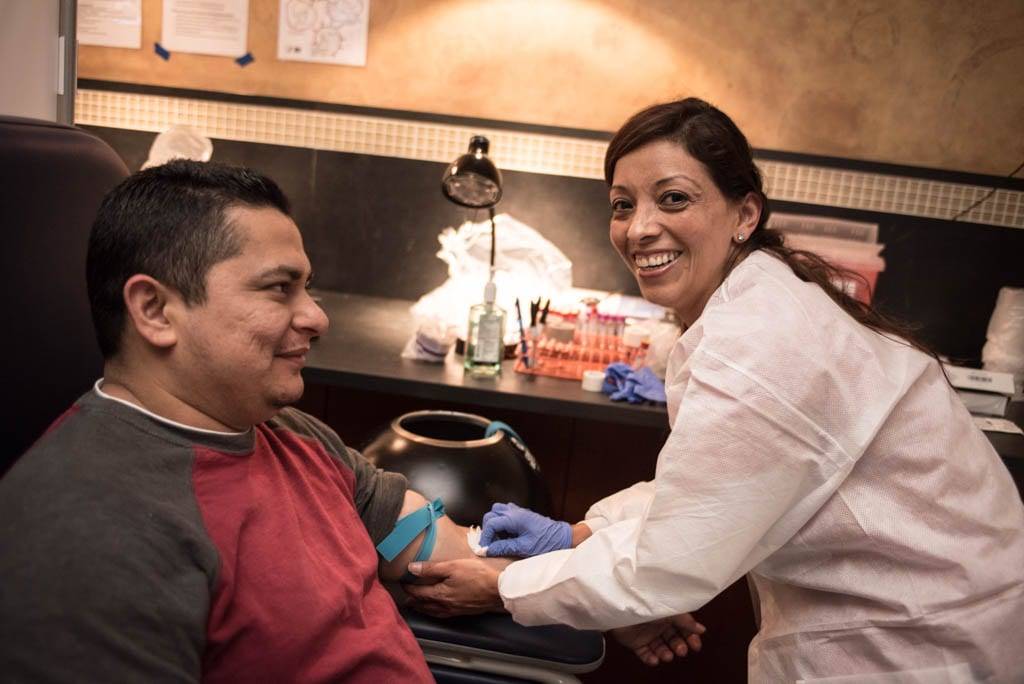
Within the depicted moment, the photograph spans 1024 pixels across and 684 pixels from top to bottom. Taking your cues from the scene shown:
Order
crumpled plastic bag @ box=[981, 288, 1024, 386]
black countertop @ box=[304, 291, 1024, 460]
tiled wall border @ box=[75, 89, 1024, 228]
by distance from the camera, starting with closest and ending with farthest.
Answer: black countertop @ box=[304, 291, 1024, 460], crumpled plastic bag @ box=[981, 288, 1024, 386], tiled wall border @ box=[75, 89, 1024, 228]

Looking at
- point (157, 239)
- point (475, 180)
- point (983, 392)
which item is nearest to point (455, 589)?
point (157, 239)

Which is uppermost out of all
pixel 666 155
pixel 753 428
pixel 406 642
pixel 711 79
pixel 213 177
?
pixel 711 79

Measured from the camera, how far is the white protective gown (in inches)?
48.1

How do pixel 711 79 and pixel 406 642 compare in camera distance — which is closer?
pixel 406 642

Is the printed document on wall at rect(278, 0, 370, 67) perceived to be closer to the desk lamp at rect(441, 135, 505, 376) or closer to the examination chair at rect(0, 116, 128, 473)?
the desk lamp at rect(441, 135, 505, 376)

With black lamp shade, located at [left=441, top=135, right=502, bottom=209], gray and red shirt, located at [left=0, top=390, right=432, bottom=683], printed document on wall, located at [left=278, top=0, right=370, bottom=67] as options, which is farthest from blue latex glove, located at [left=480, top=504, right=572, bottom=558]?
printed document on wall, located at [left=278, top=0, right=370, bottom=67]

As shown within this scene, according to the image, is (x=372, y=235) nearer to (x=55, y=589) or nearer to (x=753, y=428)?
(x=753, y=428)

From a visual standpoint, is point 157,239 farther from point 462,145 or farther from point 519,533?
point 462,145

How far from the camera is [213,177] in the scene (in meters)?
1.16

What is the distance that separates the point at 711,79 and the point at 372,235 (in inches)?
47.2

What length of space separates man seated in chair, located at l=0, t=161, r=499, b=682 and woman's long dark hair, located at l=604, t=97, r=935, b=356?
2.15 ft

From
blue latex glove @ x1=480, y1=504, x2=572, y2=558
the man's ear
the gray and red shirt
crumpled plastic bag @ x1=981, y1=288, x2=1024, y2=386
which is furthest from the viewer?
crumpled plastic bag @ x1=981, y1=288, x2=1024, y2=386

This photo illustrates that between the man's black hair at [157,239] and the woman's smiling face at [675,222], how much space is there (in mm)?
706

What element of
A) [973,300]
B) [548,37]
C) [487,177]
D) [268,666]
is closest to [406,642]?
[268,666]
